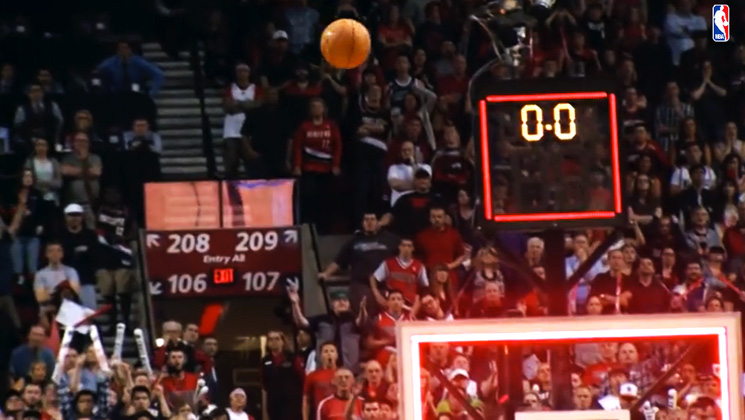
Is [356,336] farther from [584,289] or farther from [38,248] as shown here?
[38,248]

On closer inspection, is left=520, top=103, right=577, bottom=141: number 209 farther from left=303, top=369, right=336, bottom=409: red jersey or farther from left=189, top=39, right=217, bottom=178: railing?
left=189, top=39, right=217, bottom=178: railing

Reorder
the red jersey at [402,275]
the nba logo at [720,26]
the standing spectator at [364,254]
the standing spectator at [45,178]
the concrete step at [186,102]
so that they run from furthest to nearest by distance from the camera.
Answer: the nba logo at [720,26], the concrete step at [186,102], the standing spectator at [45,178], the standing spectator at [364,254], the red jersey at [402,275]

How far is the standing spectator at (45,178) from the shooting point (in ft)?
56.3

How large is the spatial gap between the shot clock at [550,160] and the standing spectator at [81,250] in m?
6.94

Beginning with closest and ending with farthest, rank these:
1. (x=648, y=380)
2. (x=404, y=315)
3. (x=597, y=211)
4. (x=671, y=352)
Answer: (x=597, y=211) < (x=671, y=352) < (x=648, y=380) < (x=404, y=315)

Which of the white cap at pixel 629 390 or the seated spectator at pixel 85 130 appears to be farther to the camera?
the seated spectator at pixel 85 130

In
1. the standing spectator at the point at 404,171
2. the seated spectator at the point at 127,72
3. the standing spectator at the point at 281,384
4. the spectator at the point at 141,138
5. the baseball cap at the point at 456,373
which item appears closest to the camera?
the baseball cap at the point at 456,373

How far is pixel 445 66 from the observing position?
61.4 feet

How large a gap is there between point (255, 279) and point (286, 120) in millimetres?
1877

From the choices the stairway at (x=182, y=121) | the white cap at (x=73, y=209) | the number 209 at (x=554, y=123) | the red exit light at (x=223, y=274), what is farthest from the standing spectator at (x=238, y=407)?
the number 209 at (x=554, y=123)

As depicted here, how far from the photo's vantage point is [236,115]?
18.2 m

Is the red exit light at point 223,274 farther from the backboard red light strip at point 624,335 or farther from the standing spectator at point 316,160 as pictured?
the backboard red light strip at point 624,335

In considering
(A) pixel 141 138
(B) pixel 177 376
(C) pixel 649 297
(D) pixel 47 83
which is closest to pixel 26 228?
(A) pixel 141 138

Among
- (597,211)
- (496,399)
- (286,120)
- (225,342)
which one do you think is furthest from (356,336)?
(597,211)
